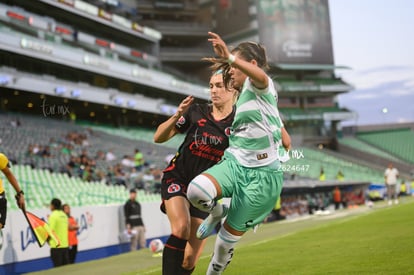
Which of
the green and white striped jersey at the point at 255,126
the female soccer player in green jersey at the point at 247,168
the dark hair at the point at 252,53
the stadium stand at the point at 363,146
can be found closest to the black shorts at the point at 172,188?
the female soccer player in green jersey at the point at 247,168

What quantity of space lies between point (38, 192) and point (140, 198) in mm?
6872

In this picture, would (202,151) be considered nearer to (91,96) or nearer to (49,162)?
(49,162)

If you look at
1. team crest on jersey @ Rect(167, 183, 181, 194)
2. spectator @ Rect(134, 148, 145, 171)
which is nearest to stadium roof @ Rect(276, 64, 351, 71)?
spectator @ Rect(134, 148, 145, 171)

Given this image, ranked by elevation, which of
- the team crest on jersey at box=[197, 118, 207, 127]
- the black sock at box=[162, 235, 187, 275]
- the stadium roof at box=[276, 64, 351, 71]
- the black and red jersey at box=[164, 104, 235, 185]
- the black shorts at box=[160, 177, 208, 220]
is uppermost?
the stadium roof at box=[276, 64, 351, 71]

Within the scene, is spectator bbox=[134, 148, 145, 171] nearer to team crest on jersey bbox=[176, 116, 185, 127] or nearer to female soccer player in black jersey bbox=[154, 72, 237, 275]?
female soccer player in black jersey bbox=[154, 72, 237, 275]

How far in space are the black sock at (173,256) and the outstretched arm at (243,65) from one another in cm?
203

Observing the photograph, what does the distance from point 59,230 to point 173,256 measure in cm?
940

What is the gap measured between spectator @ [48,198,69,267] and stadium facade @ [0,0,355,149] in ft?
19.0

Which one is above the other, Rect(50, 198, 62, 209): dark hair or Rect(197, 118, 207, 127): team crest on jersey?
Rect(197, 118, 207, 127): team crest on jersey

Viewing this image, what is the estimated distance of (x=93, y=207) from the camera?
1902 centimetres

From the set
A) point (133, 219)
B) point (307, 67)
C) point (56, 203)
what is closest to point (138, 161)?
point (133, 219)

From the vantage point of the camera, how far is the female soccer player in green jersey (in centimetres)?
556

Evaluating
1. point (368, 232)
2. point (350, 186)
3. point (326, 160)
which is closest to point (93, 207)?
point (368, 232)

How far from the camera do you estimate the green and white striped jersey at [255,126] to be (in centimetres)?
561
